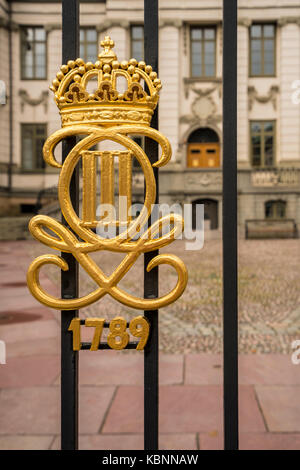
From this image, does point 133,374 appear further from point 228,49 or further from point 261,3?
point 261,3

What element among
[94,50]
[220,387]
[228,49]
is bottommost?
[220,387]

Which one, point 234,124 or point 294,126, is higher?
point 294,126

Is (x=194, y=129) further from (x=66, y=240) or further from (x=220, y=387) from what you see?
(x=66, y=240)

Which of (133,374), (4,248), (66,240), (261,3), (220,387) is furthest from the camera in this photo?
(261,3)

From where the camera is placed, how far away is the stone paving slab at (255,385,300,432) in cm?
258

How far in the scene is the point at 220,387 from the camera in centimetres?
312

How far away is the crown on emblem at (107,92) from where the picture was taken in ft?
3.11

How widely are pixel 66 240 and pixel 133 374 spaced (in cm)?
258

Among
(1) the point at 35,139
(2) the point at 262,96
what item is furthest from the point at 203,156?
(1) the point at 35,139

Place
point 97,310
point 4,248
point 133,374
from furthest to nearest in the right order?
point 4,248 < point 97,310 < point 133,374

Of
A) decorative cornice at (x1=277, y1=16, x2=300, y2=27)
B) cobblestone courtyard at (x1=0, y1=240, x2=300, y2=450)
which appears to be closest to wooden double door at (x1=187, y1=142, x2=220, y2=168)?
decorative cornice at (x1=277, y1=16, x2=300, y2=27)

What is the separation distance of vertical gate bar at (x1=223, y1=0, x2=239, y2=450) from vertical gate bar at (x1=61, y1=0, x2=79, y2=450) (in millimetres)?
333

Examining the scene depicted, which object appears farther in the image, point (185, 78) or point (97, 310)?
point (185, 78)

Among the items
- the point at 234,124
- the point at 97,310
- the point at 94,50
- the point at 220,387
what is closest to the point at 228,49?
the point at 234,124
